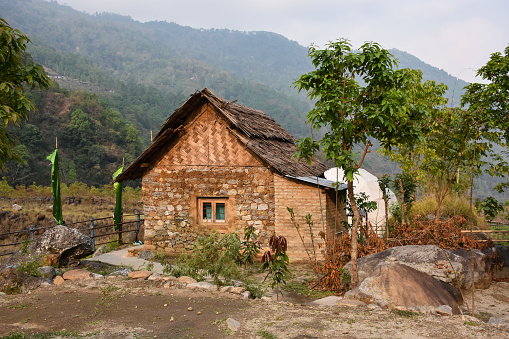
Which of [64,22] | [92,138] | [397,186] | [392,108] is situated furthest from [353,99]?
[64,22]

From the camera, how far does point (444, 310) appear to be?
693cm

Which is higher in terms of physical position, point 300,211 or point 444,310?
point 300,211

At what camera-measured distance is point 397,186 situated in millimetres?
14523

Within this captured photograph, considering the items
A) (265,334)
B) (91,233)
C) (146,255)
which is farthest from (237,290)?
(91,233)

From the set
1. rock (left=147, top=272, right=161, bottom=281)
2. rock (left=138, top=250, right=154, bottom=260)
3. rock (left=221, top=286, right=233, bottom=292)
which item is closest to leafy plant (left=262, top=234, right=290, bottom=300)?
rock (left=221, top=286, right=233, bottom=292)

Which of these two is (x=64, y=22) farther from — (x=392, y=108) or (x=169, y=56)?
(x=392, y=108)

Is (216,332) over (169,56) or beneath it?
beneath

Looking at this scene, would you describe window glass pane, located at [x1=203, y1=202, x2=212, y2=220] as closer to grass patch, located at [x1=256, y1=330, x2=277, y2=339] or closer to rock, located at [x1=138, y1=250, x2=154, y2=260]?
rock, located at [x1=138, y1=250, x2=154, y2=260]

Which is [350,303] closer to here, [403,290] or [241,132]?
[403,290]

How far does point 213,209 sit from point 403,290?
6790mm

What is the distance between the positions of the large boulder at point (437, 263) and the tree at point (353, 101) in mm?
824

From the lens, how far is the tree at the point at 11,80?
6.47 meters

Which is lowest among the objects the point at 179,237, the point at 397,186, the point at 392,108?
the point at 179,237

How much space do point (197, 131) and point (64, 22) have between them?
566ft
